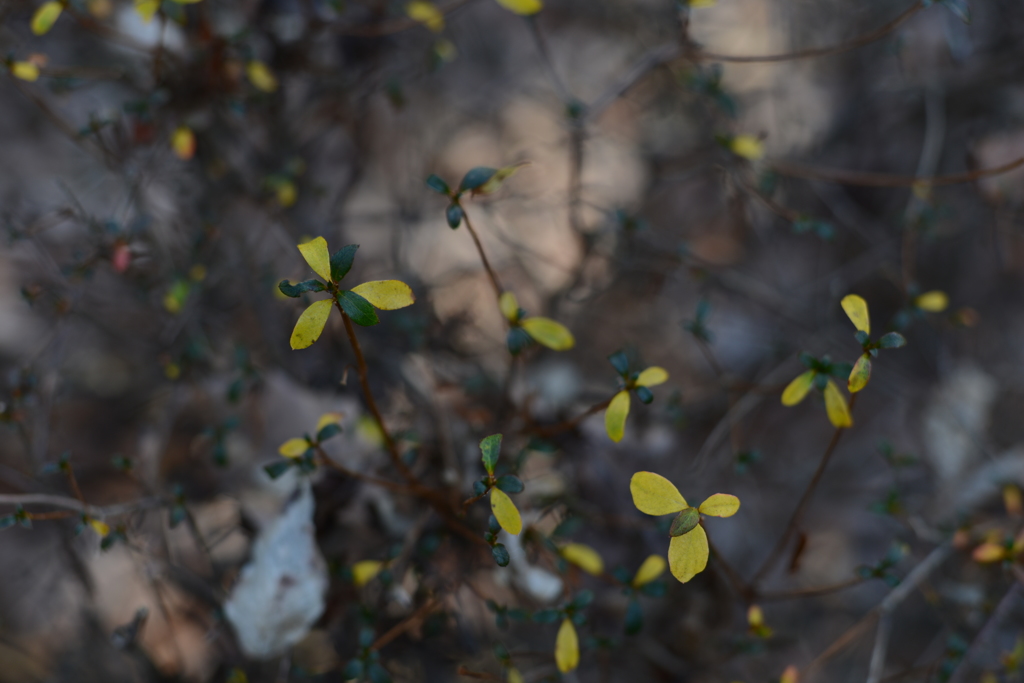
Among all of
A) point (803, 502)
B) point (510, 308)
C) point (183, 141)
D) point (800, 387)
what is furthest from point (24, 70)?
point (803, 502)

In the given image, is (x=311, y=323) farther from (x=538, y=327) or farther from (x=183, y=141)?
(x=183, y=141)

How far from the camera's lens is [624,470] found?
2.16 m

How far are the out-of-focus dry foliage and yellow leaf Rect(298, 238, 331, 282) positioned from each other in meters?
0.76

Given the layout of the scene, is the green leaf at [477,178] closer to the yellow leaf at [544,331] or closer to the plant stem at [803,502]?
the yellow leaf at [544,331]

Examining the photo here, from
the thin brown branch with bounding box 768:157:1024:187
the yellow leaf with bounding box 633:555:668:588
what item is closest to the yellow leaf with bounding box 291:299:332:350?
the yellow leaf with bounding box 633:555:668:588

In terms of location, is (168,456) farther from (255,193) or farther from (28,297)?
(255,193)

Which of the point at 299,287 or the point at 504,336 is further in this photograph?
the point at 504,336

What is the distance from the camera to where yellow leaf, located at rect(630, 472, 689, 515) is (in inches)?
45.0

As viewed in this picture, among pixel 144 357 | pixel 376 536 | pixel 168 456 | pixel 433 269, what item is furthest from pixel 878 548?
pixel 144 357

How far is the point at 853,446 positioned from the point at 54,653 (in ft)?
9.10

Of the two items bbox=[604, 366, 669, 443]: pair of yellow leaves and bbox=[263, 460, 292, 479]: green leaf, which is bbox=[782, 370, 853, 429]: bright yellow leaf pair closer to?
bbox=[604, 366, 669, 443]: pair of yellow leaves

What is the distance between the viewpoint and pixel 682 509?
45.5 inches

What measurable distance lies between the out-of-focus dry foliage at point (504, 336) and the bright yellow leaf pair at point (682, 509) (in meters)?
0.45

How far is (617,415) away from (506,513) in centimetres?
33
